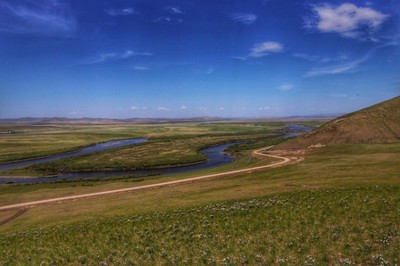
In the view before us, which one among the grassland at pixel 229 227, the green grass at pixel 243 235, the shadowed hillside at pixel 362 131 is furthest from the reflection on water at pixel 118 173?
the green grass at pixel 243 235

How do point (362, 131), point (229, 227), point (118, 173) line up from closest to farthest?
point (229, 227) → point (118, 173) → point (362, 131)

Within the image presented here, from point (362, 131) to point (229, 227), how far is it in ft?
276

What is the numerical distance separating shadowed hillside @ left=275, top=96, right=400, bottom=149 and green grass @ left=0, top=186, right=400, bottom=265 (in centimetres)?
6590

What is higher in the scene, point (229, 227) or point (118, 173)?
point (229, 227)

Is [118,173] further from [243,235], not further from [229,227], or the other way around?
[243,235]

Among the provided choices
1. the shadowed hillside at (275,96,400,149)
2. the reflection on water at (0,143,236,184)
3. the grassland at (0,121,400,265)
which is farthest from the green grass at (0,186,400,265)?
the shadowed hillside at (275,96,400,149)

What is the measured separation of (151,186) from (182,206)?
20424mm

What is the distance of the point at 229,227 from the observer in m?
25.5

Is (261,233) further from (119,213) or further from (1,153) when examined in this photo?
(1,153)

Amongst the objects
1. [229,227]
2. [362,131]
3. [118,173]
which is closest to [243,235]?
[229,227]

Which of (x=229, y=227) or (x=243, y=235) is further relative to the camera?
(x=229, y=227)

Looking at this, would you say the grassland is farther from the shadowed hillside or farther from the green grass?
the shadowed hillside

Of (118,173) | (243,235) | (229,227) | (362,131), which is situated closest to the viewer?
(243,235)

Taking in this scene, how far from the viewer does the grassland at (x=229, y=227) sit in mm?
18984
